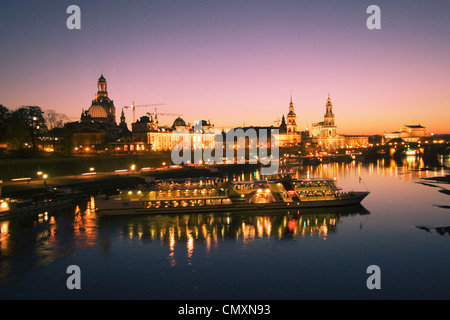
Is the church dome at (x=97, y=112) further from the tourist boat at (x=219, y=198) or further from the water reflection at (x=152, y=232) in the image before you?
the tourist boat at (x=219, y=198)

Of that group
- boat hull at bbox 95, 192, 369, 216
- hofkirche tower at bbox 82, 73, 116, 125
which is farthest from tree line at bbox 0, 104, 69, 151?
hofkirche tower at bbox 82, 73, 116, 125

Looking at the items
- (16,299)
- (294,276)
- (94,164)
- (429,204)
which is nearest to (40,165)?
(94,164)

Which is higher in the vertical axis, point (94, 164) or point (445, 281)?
point (94, 164)

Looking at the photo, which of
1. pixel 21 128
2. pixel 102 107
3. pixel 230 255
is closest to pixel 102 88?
pixel 102 107

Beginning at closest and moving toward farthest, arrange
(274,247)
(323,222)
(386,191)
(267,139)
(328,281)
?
(328,281)
(274,247)
(323,222)
(386,191)
(267,139)

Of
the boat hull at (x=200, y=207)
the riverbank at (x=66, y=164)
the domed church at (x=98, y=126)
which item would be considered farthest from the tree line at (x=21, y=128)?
the boat hull at (x=200, y=207)

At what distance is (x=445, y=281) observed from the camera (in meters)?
21.1

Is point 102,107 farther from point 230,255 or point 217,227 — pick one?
point 230,255

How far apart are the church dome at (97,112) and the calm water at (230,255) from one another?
118m

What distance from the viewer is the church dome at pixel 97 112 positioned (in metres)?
150

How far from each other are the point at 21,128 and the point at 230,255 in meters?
59.0

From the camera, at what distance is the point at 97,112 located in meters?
150
